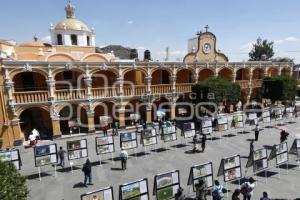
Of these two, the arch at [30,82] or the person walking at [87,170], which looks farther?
Result: the arch at [30,82]

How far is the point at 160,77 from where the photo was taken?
1356 inches

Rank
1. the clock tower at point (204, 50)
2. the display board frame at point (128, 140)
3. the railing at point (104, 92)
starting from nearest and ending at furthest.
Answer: the display board frame at point (128, 140) < the railing at point (104, 92) < the clock tower at point (204, 50)

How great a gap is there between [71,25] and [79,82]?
1266 centimetres

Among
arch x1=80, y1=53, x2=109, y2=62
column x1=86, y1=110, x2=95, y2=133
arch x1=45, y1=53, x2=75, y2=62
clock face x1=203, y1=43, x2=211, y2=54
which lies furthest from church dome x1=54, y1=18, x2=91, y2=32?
clock face x1=203, y1=43, x2=211, y2=54

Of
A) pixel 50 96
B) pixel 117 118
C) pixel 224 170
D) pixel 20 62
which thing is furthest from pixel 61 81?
pixel 224 170

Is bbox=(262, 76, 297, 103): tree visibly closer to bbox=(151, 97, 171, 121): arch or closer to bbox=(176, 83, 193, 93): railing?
bbox=(176, 83, 193, 93): railing

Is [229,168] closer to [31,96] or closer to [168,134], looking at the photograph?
[168,134]

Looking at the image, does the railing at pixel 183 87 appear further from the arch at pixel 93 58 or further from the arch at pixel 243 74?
the arch at pixel 243 74

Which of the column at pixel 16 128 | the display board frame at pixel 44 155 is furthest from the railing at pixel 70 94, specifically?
the display board frame at pixel 44 155

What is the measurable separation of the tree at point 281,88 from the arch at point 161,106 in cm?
1586

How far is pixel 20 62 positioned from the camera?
23828 mm

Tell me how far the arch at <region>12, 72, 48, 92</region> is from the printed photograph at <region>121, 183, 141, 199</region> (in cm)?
1976

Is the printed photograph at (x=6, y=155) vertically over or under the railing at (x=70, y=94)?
under

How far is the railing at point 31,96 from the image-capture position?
24625mm
